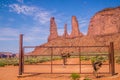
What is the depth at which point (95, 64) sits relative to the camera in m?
15.3

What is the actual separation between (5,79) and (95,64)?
5.05 meters

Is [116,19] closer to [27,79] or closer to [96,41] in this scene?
[96,41]

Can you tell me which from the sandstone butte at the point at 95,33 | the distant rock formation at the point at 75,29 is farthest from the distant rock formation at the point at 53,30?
the distant rock formation at the point at 75,29

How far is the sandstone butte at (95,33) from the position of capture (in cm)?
13112

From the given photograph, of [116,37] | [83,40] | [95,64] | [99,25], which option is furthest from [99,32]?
[95,64]

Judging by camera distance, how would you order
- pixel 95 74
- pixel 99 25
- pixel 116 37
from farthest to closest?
pixel 99 25
pixel 116 37
pixel 95 74

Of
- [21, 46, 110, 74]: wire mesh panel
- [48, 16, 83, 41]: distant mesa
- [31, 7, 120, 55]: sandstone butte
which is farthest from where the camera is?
[48, 16, 83, 41]: distant mesa

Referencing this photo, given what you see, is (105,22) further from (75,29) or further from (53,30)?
(53,30)

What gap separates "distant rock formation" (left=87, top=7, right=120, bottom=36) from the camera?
5674 inches

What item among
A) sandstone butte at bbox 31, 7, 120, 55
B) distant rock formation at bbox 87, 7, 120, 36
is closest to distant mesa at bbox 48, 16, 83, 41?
sandstone butte at bbox 31, 7, 120, 55

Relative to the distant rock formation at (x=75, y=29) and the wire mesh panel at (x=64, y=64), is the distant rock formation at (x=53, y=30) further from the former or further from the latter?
the wire mesh panel at (x=64, y=64)

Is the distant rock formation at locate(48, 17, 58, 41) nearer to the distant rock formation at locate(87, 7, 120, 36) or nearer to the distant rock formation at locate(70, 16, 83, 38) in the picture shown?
the distant rock formation at locate(70, 16, 83, 38)

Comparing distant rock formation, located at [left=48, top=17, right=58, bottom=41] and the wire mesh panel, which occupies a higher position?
distant rock formation, located at [left=48, top=17, right=58, bottom=41]

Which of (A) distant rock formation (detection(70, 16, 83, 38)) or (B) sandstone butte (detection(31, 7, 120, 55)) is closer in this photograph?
(B) sandstone butte (detection(31, 7, 120, 55))
